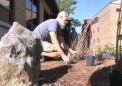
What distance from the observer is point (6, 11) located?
4344mm

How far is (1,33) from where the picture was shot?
156 inches

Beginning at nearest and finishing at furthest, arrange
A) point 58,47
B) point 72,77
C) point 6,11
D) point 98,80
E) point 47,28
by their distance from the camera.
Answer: point 58,47 → point 98,80 → point 72,77 → point 47,28 → point 6,11

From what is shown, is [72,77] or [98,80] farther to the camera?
[72,77]

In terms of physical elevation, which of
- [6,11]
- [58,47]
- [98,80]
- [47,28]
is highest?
[6,11]

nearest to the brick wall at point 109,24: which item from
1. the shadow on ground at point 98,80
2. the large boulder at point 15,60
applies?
the shadow on ground at point 98,80

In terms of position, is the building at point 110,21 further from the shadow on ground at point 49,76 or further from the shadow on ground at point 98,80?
the shadow on ground at point 49,76

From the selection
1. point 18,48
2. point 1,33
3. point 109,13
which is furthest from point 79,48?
point 109,13

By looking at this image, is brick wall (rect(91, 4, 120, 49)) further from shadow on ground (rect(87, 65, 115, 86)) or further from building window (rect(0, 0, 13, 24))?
shadow on ground (rect(87, 65, 115, 86))

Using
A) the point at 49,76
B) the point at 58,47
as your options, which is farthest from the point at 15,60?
the point at 49,76

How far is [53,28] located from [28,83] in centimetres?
114

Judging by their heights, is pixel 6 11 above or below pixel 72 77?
above

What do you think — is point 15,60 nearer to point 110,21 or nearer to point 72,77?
point 72,77

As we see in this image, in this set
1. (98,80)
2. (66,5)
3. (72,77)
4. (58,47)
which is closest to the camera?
(58,47)

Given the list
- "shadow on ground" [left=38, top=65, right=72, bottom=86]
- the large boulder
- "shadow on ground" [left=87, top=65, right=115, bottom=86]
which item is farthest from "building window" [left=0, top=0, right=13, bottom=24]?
"shadow on ground" [left=87, top=65, right=115, bottom=86]
